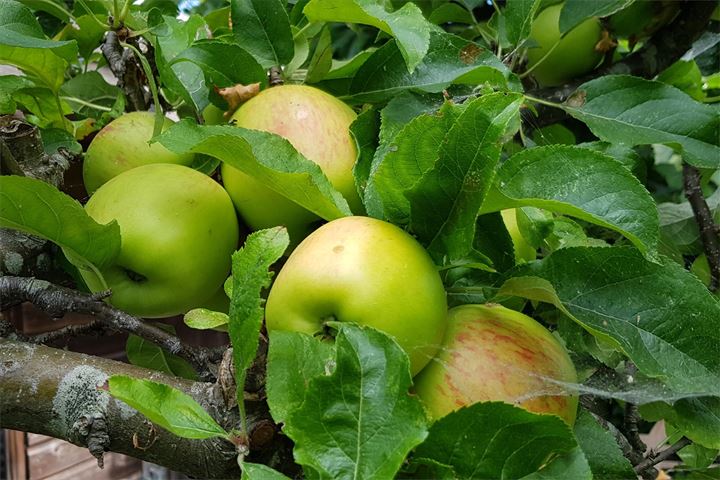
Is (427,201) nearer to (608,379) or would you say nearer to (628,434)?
(608,379)

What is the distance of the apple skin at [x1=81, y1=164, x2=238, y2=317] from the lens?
1.59ft

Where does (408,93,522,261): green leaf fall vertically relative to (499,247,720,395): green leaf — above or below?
above

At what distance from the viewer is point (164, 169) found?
515 mm

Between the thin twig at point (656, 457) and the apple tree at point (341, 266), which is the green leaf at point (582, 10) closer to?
the apple tree at point (341, 266)

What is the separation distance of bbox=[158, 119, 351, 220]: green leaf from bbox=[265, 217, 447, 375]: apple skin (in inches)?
1.3

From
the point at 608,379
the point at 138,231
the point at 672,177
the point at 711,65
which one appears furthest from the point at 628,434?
the point at 672,177

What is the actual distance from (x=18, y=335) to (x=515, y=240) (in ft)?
1.36

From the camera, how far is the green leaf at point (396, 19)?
0.46 m

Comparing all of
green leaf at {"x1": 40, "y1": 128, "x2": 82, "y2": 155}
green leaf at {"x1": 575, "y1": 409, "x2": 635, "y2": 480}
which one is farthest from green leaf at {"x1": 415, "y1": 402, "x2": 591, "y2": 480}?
green leaf at {"x1": 40, "y1": 128, "x2": 82, "y2": 155}

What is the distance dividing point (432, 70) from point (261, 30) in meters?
0.16

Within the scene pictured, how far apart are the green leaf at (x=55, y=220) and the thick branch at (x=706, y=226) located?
60 centimetres

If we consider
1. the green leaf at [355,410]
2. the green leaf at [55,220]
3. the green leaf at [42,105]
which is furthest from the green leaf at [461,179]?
the green leaf at [42,105]

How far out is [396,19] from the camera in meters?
0.48

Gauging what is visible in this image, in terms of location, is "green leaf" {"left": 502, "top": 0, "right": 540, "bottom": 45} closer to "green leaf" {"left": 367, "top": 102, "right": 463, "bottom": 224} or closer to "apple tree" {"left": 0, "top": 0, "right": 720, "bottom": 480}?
"apple tree" {"left": 0, "top": 0, "right": 720, "bottom": 480}
